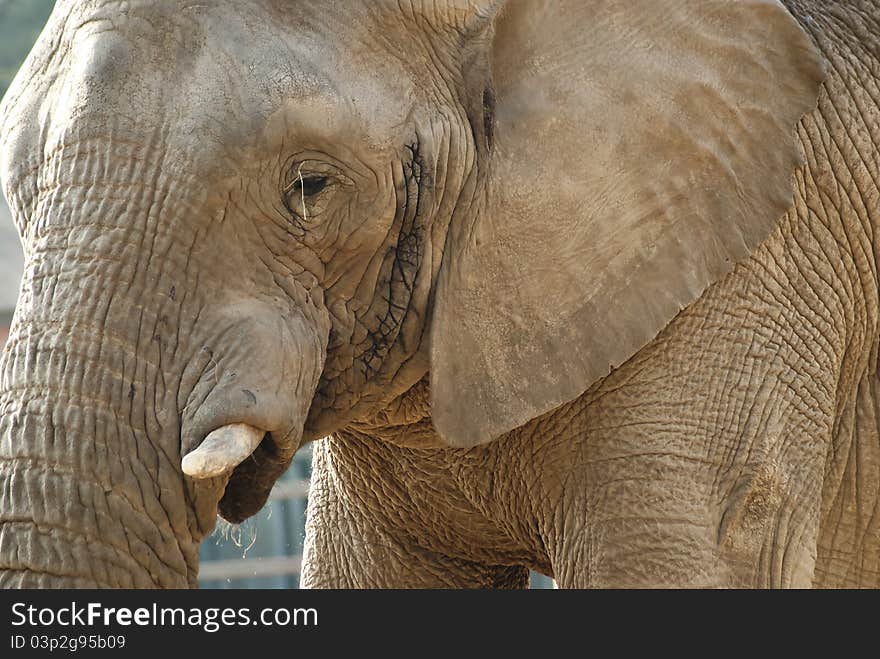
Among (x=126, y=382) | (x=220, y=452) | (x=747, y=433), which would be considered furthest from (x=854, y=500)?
(x=126, y=382)

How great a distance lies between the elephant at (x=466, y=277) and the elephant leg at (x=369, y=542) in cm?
22

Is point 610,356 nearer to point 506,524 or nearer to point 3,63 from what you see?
point 506,524

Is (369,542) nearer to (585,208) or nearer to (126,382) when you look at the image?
(585,208)

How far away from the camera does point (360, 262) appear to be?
3574 millimetres

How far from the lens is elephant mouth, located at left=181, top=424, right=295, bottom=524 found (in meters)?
3.11

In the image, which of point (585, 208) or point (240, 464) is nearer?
point (240, 464)

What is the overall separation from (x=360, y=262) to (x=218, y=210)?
36cm

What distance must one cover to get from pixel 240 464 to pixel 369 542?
1207 mm

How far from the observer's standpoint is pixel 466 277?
12.1ft

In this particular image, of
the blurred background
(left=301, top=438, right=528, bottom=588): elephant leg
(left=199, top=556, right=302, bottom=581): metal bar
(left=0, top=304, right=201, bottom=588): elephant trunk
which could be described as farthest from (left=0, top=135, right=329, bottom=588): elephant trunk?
(left=199, top=556, right=302, bottom=581): metal bar

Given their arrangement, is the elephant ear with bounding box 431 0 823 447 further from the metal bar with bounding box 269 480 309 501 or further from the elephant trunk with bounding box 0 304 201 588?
the metal bar with bounding box 269 480 309 501

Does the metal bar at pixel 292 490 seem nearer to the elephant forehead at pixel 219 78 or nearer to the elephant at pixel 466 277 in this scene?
the elephant at pixel 466 277

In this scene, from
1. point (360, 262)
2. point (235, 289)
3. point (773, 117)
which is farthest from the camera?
point (773, 117)

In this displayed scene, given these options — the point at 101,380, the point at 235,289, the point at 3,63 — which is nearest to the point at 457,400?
the point at 235,289
